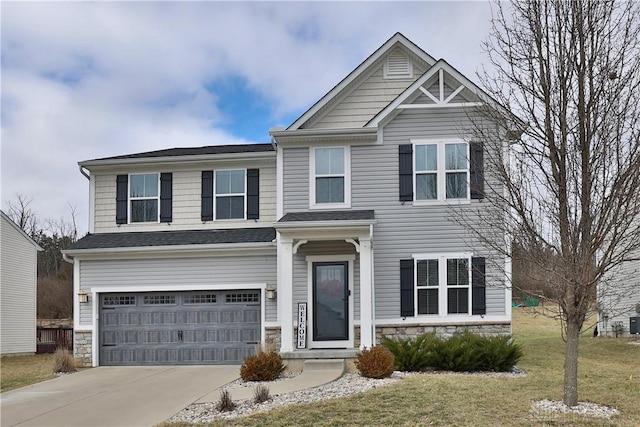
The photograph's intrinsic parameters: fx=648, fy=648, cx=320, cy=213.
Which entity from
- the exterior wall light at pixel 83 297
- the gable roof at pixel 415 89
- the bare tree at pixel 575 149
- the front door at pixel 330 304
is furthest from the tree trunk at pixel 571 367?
the exterior wall light at pixel 83 297

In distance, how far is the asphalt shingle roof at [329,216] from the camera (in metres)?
14.7

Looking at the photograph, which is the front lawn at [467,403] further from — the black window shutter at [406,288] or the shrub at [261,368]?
the black window shutter at [406,288]

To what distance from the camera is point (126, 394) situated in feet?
39.6

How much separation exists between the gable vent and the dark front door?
16.5 ft

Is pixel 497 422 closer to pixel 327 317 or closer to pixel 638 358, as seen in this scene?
pixel 327 317

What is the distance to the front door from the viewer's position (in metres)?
15.5

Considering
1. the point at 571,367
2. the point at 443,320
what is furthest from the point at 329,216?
the point at 571,367

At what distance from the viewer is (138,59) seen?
1594cm

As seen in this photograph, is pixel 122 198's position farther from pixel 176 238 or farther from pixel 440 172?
pixel 440 172

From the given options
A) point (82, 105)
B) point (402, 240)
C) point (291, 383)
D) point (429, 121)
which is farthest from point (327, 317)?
point (82, 105)

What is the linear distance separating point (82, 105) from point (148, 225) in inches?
220

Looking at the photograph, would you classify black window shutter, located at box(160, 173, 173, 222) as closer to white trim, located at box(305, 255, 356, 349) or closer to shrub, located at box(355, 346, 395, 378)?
white trim, located at box(305, 255, 356, 349)

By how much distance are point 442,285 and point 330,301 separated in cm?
270

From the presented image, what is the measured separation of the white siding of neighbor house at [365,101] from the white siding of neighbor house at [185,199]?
2.12 meters
